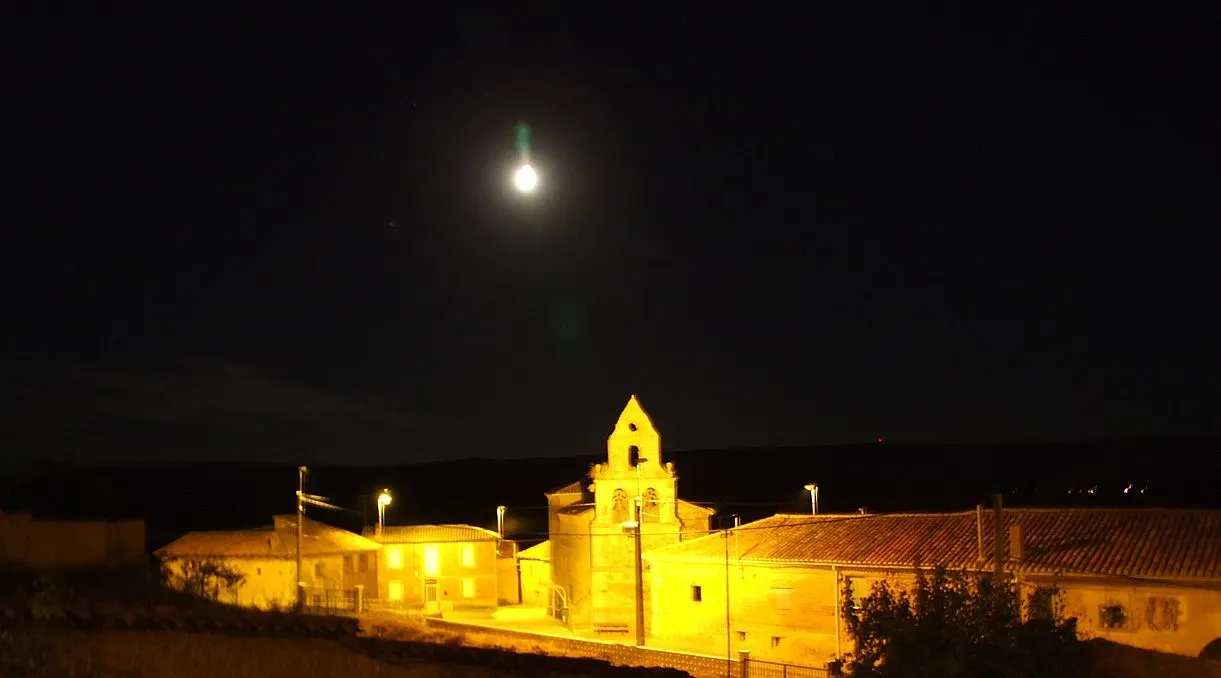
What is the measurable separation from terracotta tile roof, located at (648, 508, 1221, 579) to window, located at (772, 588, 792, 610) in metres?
1.11

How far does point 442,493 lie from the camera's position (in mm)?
153625

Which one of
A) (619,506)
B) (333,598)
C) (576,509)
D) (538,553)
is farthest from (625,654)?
(538,553)

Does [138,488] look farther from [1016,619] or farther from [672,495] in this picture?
[1016,619]

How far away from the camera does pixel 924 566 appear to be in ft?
115

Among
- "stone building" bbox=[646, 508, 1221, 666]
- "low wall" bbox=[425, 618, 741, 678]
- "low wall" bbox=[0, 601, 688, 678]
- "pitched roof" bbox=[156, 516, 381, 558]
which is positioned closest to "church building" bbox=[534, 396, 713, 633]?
"stone building" bbox=[646, 508, 1221, 666]

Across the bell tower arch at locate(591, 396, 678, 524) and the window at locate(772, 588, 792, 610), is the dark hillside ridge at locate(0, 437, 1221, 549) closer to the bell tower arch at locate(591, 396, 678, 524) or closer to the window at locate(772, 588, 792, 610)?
the bell tower arch at locate(591, 396, 678, 524)

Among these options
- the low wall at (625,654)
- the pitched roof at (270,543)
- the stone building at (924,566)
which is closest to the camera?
the stone building at (924,566)

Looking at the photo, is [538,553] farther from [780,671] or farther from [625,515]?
Result: [780,671]

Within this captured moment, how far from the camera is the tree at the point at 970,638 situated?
14.4m

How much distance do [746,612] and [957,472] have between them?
125 meters

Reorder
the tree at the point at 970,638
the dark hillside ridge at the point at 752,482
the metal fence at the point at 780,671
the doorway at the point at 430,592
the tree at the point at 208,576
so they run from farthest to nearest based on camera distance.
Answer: the dark hillside ridge at the point at 752,482
the doorway at the point at 430,592
the tree at the point at 208,576
the metal fence at the point at 780,671
the tree at the point at 970,638

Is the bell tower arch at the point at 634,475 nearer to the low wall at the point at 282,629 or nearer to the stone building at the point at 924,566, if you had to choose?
the stone building at the point at 924,566

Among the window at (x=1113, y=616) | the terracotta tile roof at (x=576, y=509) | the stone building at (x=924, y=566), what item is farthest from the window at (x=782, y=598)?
the terracotta tile roof at (x=576, y=509)

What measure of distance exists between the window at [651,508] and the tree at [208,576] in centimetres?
1744
